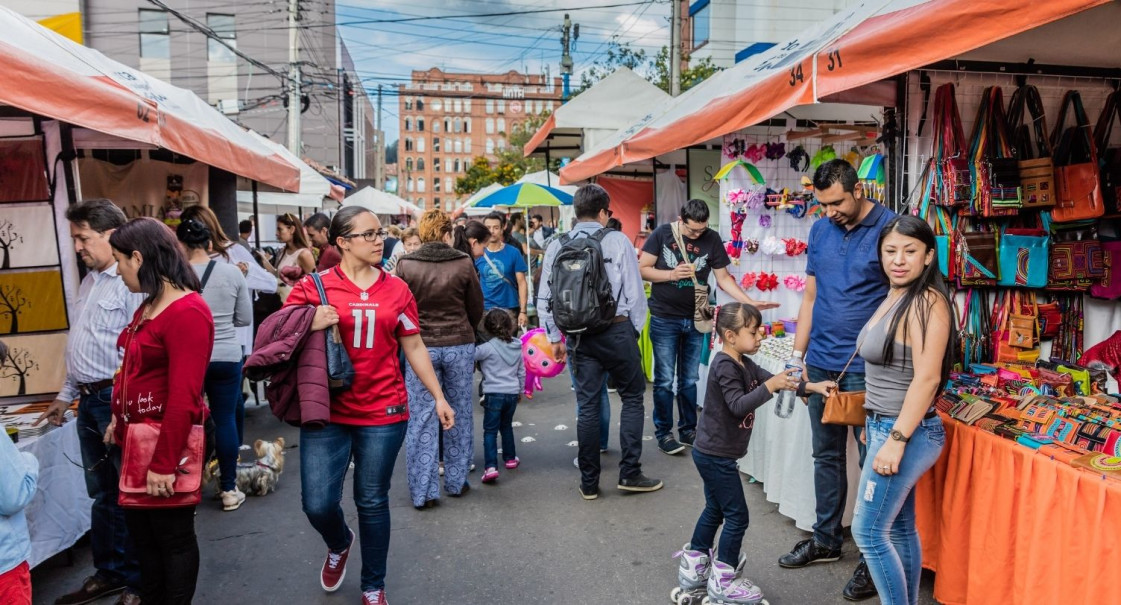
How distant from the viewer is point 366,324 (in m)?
3.11

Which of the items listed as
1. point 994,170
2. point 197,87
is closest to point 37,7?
point 197,87

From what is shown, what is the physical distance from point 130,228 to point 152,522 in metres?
1.11

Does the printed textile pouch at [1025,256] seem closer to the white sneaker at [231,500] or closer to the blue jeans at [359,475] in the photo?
the blue jeans at [359,475]

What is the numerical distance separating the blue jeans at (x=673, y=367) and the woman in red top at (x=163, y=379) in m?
3.56

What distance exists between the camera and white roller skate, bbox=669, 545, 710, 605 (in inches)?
133

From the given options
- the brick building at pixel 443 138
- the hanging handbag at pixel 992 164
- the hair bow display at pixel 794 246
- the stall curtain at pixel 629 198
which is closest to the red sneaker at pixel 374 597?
the hanging handbag at pixel 992 164

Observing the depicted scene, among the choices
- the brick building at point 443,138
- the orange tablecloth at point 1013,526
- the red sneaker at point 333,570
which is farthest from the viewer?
the brick building at point 443,138

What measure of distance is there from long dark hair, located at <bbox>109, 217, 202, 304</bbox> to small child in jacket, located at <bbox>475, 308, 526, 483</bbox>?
2749mm

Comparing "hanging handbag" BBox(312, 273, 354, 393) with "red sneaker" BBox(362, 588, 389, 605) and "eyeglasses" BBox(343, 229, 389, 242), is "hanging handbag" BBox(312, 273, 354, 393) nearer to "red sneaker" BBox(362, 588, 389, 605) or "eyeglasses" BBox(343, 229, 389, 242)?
"eyeglasses" BBox(343, 229, 389, 242)

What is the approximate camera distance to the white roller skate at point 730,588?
10.6 feet

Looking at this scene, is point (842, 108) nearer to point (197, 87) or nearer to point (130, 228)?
point (130, 228)

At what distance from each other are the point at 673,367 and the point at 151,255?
3896 mm

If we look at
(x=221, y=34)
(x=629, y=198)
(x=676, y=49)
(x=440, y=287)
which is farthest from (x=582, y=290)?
(x=221, y=34)

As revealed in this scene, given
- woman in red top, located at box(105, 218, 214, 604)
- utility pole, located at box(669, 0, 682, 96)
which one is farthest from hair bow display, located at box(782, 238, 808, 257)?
utility pole, located at box(669, 0, 682, 96)
